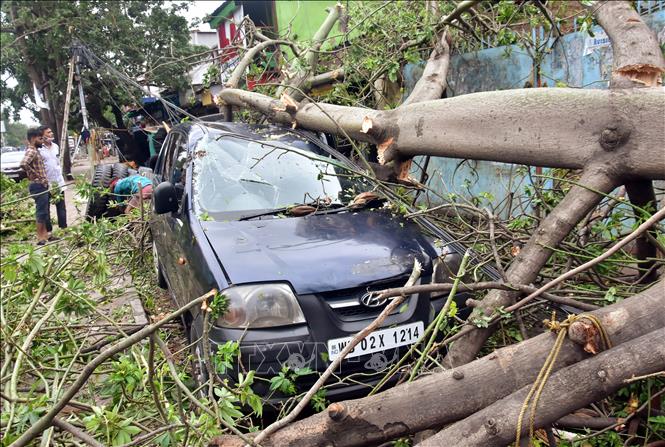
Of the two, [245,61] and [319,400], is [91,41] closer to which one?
[245,61]

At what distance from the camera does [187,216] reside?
3816mm

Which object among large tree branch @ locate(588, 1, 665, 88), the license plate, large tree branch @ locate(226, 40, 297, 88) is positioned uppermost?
large tree branch @ locate(226, 40, 297, 88)

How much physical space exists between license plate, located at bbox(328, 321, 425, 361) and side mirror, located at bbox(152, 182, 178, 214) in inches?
72.0

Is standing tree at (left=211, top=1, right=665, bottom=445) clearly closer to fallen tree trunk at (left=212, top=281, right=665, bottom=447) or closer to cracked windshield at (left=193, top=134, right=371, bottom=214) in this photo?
fallen tree trunk at (left=212, top=281, right=665, bottom=447)

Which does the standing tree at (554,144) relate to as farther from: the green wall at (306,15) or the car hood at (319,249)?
the green wall at (306,15)

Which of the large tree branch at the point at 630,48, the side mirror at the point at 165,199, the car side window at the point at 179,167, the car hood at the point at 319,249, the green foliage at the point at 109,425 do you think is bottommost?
the green foliage at the point at 109,425

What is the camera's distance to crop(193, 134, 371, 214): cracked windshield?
154 inches

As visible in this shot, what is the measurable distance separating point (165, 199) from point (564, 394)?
2.98 meters

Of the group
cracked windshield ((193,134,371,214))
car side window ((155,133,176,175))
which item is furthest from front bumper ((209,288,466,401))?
car side window ((155,133,176,175))

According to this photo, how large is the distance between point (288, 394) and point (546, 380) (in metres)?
1.27

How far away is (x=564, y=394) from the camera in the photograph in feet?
6.87

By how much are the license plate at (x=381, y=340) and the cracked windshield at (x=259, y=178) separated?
48.8 inches

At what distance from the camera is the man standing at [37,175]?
821 centimetres

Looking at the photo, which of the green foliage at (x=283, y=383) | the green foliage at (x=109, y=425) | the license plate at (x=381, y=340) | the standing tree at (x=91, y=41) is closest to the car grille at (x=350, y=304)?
the license plate at (x=381, y=340)
